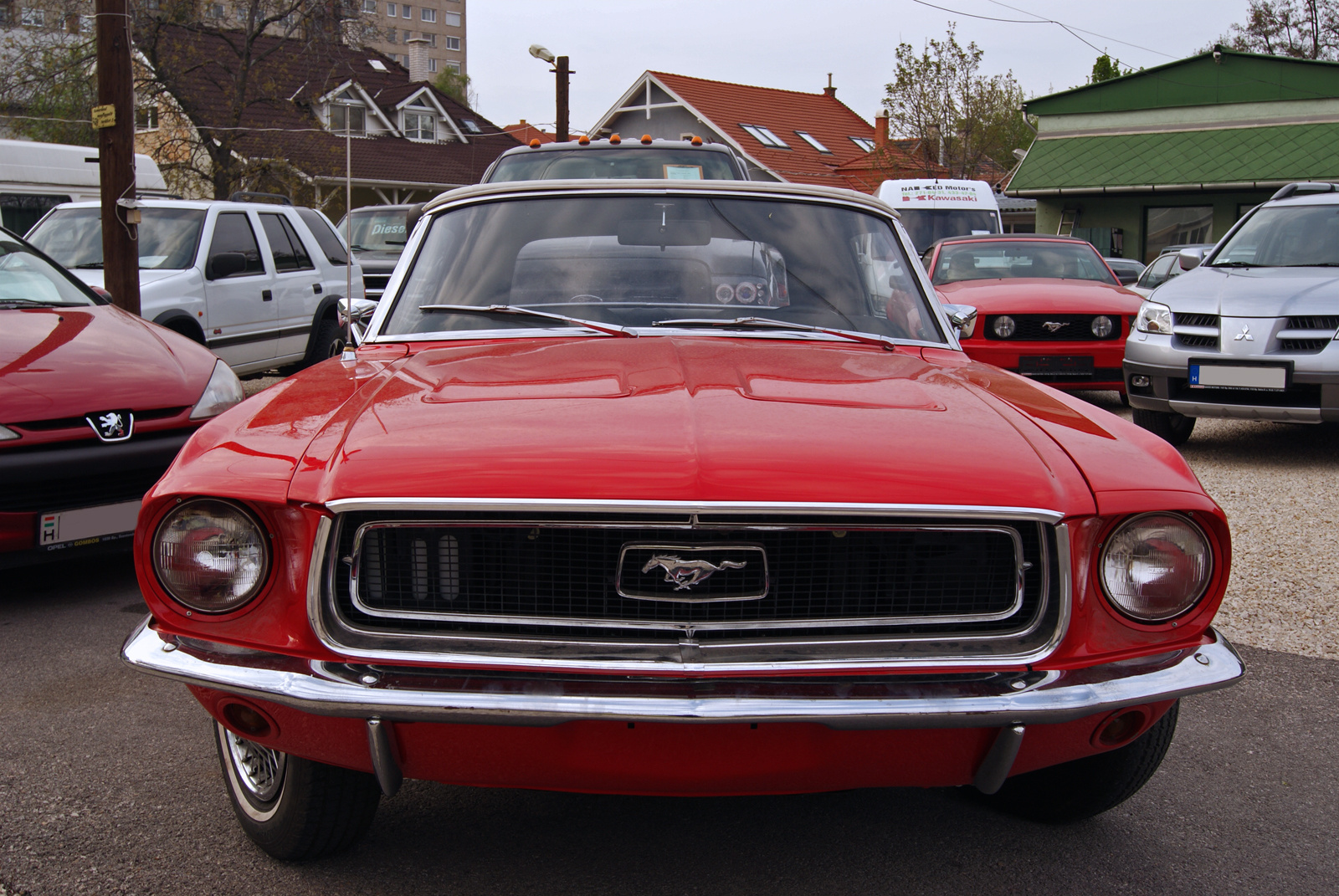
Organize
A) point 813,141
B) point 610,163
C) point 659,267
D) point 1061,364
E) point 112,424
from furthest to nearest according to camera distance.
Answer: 1. point 813,141
2. point 1061,364
3. point 610,163
4. point 112,424
5. point 659,267

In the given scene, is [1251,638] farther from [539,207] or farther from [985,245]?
[985,245]

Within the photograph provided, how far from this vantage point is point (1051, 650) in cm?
207

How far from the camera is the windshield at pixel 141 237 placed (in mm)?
9625

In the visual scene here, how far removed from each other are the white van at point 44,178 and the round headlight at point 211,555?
12964mm

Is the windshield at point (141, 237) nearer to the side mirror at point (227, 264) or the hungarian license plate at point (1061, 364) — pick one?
the side mirror at point (227, 264)

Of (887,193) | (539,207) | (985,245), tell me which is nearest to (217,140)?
(887,193)

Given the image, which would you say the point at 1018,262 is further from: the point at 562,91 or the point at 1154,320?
the point at 562,91

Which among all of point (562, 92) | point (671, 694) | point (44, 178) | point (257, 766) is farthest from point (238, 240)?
point (562, 92)

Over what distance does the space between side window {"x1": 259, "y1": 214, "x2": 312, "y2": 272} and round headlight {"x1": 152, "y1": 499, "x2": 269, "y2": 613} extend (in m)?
8.65

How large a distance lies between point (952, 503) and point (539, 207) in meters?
1.87

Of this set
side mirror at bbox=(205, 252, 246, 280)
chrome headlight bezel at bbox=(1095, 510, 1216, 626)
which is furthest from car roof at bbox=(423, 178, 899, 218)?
side mirror at bbox=(205, 252, 246, 280)

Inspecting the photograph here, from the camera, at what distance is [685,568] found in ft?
6.58

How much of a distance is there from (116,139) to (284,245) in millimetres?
1635

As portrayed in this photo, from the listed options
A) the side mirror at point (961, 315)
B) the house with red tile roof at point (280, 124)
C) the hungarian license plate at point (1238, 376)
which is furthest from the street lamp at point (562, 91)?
the side mirror at point (961, 315)
